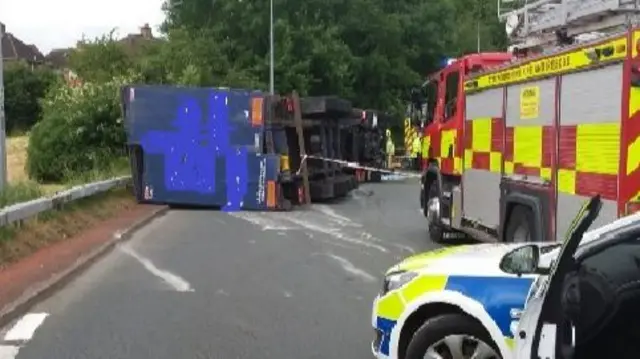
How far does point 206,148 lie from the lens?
62.1 ft

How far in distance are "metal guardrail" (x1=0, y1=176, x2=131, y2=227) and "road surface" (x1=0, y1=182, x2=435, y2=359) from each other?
46.0 inches

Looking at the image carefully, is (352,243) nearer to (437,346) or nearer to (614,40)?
(614,40)

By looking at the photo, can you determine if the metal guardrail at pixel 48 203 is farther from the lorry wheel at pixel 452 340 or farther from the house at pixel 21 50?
the house at pixel 21 50

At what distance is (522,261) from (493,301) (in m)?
0.38

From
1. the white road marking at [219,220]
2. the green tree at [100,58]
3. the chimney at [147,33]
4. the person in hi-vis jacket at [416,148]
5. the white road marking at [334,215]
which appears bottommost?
the white road marking at [334,215]

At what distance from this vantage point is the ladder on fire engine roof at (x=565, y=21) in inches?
335

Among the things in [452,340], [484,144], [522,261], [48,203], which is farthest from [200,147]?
[522,261]

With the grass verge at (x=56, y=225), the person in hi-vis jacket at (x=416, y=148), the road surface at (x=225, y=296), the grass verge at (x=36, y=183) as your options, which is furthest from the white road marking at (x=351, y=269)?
the person in hi-vis jacket at (x=416, y=148)

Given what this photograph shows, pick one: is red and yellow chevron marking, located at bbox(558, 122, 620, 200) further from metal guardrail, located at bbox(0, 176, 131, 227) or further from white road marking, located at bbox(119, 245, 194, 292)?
metal guardrail, located at bbox(0, 176, 131, 227)

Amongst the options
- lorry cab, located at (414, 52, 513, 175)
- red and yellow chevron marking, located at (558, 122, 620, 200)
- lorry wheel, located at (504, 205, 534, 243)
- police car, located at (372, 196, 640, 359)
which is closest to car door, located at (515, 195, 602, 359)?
police car, located at (372, 196, 640, 359)

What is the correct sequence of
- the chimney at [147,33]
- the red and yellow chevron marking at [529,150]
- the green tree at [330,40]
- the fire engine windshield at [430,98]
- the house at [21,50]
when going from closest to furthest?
the red and yellow chevron marking at [529,150] → the fire engine windshield at [430,98] → the green tree at [330,40] → the chimney at [147,33] → the house at [21,50]

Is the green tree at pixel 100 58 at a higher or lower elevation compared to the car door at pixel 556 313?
higher

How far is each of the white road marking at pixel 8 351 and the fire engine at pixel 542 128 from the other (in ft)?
14.8

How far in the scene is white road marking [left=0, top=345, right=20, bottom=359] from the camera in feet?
21.6
